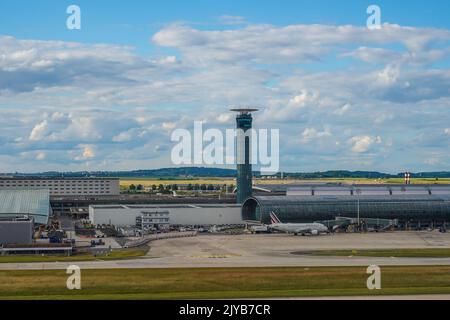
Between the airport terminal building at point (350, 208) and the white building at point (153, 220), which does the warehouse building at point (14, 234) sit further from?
the airport terminal building at point (350, 208)

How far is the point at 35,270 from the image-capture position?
58.2m

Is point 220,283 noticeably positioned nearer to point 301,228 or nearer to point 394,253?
point 394,253

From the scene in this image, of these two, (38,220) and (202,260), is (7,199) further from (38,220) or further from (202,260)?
(202,260)

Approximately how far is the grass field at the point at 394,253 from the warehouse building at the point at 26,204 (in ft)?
174

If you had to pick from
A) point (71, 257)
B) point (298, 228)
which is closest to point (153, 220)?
point (298, 228)

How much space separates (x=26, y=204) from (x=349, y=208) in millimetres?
55189

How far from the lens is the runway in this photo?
63062 mm

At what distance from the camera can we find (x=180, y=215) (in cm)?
12419

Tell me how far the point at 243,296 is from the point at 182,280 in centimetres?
903

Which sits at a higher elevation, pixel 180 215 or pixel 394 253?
pixel 180 215

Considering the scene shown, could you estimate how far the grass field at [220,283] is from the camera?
4397cm
